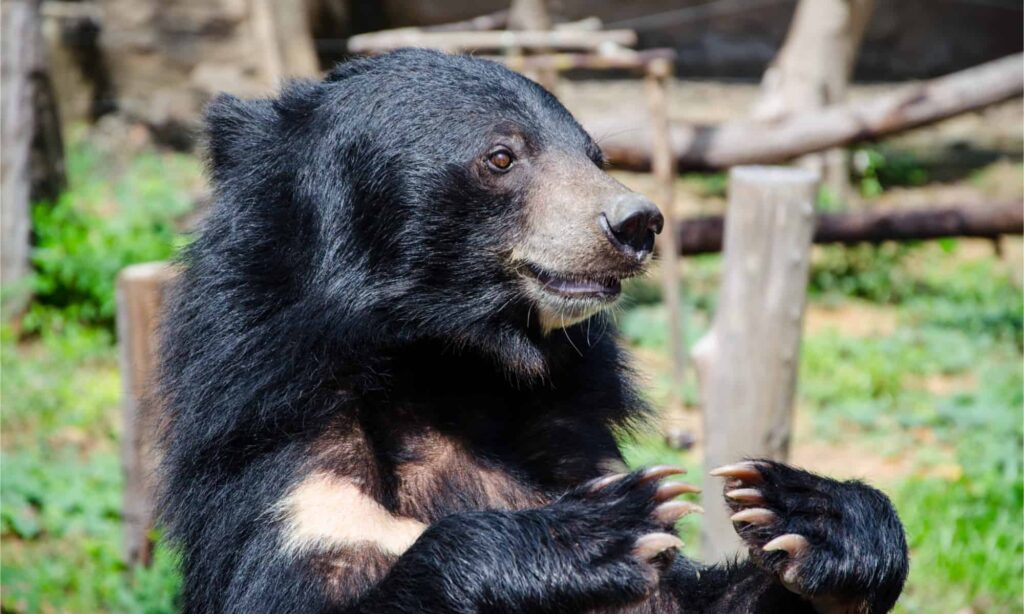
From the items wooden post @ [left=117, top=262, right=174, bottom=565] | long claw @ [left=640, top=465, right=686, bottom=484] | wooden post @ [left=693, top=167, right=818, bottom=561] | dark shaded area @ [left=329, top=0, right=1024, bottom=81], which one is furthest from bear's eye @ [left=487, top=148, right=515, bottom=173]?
dark shaded area @ [left=329, top=0, right=1024, bottom=81]

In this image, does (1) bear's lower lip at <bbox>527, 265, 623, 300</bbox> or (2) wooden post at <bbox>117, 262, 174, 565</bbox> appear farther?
(2) wooden post at <bbox>117, 262, 174, 565</bbox>

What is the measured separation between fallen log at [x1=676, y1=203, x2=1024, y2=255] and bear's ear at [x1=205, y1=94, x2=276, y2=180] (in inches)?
226

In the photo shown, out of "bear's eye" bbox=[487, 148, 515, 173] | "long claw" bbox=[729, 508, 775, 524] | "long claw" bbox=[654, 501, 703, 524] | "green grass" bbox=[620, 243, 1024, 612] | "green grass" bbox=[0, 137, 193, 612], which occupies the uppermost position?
"bear's eye" bbox=[487, 148, 515, 173]

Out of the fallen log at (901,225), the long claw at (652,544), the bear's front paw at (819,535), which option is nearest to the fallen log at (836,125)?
the fallen log at (901,225)

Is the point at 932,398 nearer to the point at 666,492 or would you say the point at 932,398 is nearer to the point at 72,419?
the point at 72,419

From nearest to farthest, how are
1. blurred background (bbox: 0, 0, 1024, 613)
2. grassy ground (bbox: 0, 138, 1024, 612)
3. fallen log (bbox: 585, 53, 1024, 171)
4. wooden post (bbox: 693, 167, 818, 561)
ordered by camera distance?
wooden post (bbox: 693, 167, 818, 561) → grassy ground (bbox: 0, 138, 1024, 612) → blurred background (bbox: 0, 0, 1024, 613) → fallen log (bbox: 585, 53, 1024, 171)

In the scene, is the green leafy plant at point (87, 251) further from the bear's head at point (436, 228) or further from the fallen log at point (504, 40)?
the bear's head at point (436, 228)

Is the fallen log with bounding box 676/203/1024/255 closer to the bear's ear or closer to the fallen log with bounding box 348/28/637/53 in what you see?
the fallen log with bounding box 348/28/637/53

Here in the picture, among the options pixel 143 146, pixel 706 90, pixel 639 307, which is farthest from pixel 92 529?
pixel 706 90

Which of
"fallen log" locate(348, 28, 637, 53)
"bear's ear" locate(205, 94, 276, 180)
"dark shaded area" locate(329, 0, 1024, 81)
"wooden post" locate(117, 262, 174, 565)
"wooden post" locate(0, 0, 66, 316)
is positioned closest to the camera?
"bear's ear" locate(205, 94, 276, 180)

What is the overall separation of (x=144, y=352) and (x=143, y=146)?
7.73 m

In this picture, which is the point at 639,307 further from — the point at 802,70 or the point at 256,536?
the point at 256,536

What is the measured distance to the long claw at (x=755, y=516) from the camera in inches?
92.2

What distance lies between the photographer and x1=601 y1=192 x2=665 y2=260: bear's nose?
99.4 inches
